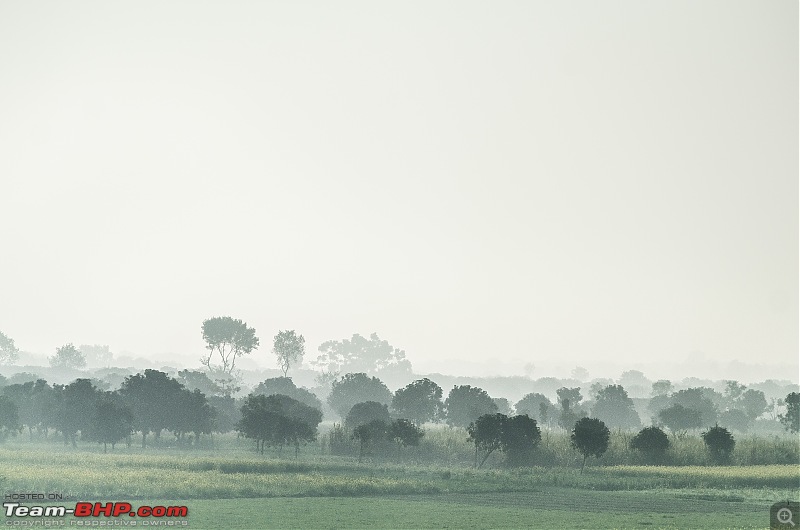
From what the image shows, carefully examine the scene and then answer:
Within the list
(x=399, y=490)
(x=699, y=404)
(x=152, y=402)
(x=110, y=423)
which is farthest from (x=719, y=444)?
(x=110, y=423)

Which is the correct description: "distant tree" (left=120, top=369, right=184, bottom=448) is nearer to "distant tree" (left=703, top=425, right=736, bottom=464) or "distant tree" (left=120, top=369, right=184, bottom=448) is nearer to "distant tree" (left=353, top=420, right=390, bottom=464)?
"distant tree" (left=353, top=420, right=390, bottom=464)

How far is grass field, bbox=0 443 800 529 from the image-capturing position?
70.0m

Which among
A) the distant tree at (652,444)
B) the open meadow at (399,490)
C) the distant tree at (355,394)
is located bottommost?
the open meadow at (399,490)

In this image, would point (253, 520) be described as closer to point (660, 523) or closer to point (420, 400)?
point (660, 523)

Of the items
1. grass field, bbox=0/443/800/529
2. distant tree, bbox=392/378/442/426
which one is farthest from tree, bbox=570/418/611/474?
distant tree, bbox=392/378/442/426

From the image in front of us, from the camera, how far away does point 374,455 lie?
118m

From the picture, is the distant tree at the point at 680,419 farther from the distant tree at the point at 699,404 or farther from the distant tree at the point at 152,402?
the distant tree at the point at 152,402

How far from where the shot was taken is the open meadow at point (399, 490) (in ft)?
230

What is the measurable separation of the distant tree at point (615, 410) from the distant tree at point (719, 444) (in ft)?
206

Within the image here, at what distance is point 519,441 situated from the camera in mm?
110688

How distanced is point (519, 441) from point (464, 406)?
49.3 metres

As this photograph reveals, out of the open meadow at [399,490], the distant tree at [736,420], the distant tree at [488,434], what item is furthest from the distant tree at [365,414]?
the distant tree at [736,420]

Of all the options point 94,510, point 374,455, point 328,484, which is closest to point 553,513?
point 328,484

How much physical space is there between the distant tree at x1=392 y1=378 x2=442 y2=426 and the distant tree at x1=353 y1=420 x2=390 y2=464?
3581cm
